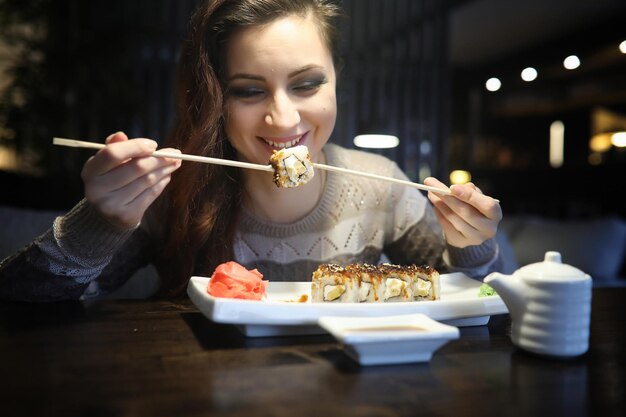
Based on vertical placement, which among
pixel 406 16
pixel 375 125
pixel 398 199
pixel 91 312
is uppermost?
pixel 406 16

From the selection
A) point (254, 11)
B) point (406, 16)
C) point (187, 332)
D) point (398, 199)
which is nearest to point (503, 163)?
point (406, 16)

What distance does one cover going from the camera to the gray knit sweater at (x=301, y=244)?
1.37 meters

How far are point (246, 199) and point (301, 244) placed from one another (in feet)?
0.78

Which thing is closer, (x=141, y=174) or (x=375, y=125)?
(x=141, y=174)

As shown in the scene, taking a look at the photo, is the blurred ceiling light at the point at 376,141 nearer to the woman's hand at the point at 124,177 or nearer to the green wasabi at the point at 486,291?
the green wasabi at the point at 486,291

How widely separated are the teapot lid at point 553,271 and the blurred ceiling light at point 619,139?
16.6ft

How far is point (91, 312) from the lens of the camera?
1313 millimetres

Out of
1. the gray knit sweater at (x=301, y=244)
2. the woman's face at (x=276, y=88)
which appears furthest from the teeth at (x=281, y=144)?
the gray knit sweater at (x=301, y=244)

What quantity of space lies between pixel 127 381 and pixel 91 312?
1.81 ft

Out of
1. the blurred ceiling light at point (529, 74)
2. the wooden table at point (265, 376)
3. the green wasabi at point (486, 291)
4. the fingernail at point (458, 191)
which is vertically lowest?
the wooden table at point (265, 376)

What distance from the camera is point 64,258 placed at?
137 centimetres

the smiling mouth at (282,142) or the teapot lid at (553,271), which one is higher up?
the smiling mouth at (282,142)

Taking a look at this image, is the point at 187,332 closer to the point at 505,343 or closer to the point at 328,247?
the point at 505,343

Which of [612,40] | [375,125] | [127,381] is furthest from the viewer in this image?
[612,40]
